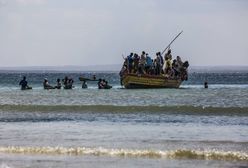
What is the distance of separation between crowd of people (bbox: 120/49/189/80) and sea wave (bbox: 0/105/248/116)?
462 inches

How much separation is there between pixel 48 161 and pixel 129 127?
21.2 feet

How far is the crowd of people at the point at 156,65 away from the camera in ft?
135

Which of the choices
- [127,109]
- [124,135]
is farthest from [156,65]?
[124,135]

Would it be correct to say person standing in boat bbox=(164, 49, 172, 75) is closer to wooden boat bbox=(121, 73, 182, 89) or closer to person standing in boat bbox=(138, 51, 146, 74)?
wooden boat bbox=(121, 73, 182, 89)

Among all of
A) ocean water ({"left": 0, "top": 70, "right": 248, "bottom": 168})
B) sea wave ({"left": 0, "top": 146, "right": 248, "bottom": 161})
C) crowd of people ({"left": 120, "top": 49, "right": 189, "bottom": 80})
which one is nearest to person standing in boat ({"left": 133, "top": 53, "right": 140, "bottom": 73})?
crowd of people ({"left": 120, "top": 49, "right": 189, "bottom": 80})

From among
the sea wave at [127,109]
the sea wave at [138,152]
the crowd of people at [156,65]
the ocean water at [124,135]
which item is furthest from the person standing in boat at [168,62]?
the sea wave at [138,152]

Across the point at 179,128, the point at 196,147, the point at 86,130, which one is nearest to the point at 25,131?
the point at 86,130

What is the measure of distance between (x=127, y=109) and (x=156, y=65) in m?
14.1

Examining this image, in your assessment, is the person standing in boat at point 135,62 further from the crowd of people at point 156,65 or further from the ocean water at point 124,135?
the ocean water at point 124,135

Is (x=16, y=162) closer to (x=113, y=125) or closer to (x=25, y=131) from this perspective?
(x=25, y=131)

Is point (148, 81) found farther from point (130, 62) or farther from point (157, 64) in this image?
point (157, 64)

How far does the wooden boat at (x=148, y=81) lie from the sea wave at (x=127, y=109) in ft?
44.7

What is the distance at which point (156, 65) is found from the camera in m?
41.5

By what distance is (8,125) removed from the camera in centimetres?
2153
